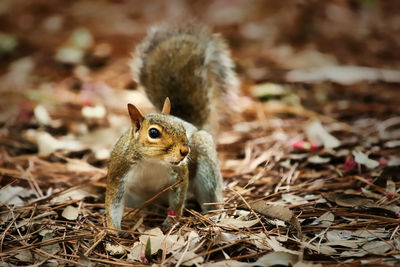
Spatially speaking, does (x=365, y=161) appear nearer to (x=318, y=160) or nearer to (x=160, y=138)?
(x=318, y=160)

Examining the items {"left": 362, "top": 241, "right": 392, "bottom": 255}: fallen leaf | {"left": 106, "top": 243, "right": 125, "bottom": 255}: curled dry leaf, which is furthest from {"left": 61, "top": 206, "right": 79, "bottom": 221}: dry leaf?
{"left": 362, "top": 241, "right": 392, "bottom": 255}: fallen leaf

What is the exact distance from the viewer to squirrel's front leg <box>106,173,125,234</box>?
5.41 feet

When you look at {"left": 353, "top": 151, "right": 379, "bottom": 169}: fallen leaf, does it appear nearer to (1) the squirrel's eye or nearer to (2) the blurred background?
(2) the blurred background

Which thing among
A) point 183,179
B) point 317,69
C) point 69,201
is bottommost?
point 69,201

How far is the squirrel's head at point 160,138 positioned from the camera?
150 cm

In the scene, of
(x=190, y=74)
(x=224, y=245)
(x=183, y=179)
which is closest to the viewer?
(x=224, y=245)

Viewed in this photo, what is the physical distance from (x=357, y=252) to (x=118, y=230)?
36.1 inches

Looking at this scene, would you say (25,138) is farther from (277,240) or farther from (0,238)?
(277,240)

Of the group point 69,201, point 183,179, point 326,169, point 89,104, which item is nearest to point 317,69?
point 326,169

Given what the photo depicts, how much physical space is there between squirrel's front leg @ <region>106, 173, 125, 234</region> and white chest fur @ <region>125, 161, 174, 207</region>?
1.7 inches

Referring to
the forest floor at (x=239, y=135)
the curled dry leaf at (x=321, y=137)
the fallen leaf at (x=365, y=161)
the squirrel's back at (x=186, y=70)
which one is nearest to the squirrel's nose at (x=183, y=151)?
the forest floor at (x=239, y=135)

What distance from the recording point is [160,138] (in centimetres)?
150

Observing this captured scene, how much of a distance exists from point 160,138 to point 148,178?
27cm

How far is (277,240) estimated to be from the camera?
1.47 metres
